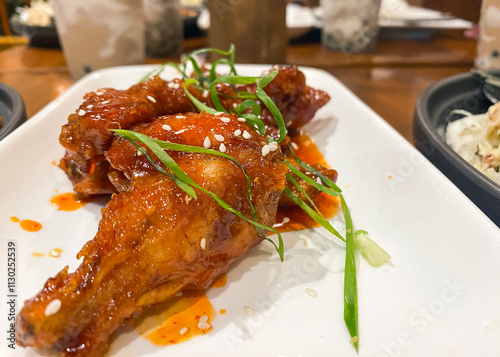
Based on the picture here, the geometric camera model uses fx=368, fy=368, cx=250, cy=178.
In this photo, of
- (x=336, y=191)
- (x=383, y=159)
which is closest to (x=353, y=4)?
(x=383, y=159)

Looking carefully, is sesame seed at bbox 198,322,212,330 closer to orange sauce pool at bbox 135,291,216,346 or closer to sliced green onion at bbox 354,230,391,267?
orange sauce pool at bbox 135,291,216,346

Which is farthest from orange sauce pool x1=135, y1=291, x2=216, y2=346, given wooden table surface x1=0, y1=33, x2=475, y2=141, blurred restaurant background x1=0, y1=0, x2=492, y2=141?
blurred restaurant background x1=0, y1=0, x2=492, y2=141

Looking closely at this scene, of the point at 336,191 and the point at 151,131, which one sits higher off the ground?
the point at 151,131

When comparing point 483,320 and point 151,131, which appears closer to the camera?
point 483,320

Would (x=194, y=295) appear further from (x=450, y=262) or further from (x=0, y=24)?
(x=0, y=24)

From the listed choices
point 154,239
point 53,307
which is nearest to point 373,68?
point 154,239

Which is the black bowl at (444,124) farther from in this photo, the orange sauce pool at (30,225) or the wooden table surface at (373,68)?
the orange sauce pool at (30,225)
